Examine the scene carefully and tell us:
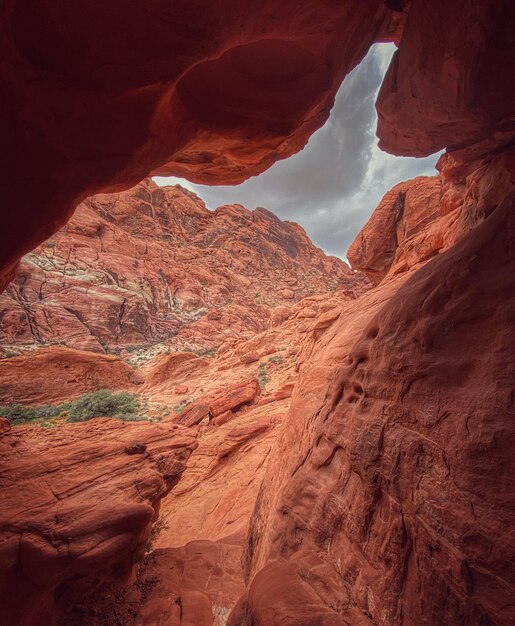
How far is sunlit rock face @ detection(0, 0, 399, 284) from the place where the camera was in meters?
3.05

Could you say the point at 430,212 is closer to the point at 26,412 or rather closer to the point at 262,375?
the point at 262,375

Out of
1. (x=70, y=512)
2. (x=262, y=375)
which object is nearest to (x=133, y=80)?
(x=70, y=512)

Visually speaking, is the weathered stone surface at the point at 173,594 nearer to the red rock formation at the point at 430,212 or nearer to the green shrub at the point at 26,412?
the red rock formation at the point at 430,212

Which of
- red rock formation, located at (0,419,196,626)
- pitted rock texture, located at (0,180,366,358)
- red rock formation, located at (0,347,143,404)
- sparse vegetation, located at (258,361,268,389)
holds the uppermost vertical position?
pitted rock texture, located at (0,180,366,358)

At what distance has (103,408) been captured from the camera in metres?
14.9

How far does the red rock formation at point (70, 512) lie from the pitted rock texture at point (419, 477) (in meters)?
1.99

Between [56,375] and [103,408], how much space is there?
22.6ft

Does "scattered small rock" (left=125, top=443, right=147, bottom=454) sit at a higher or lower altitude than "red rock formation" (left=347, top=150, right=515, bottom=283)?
lower

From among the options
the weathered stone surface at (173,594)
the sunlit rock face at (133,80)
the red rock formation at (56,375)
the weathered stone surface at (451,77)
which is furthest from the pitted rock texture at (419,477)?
the red rock formation at (56,375)

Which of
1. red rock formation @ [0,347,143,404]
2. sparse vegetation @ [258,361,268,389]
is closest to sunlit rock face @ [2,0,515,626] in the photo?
sparse vegetation @ [258,361,268,389]

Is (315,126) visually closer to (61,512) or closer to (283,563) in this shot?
(283,563)

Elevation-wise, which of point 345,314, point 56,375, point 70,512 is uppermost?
point 56,375

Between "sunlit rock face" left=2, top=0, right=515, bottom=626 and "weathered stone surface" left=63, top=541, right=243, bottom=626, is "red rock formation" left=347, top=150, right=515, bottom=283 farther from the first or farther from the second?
"weathered stone surface" left=63, top=541, right=243, bottom=626

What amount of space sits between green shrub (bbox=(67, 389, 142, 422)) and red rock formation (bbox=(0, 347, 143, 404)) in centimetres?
410
